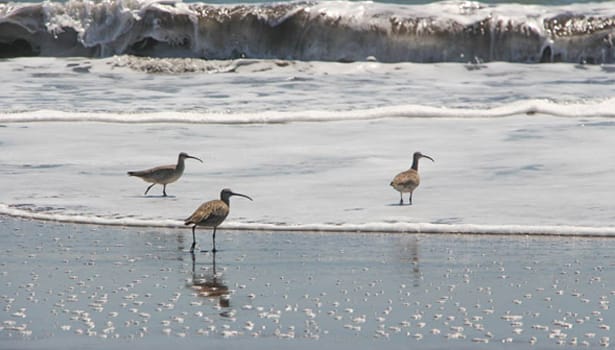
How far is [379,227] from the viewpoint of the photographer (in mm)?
10578

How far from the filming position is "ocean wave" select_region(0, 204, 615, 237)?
10.2m

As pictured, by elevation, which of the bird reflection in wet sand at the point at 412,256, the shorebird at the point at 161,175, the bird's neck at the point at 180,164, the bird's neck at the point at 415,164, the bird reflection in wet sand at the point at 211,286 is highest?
the bird's neck at the point at 415,164

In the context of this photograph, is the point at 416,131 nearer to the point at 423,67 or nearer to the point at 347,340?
the point at 423,67

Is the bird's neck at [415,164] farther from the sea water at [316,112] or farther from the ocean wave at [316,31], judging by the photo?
the ocean wave at [316,31]

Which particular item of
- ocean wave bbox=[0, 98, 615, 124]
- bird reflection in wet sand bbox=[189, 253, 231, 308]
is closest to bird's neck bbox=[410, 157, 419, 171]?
bird reflection in wet sand bbox=[189, 253, 231, 308]

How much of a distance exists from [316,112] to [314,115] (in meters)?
0.18

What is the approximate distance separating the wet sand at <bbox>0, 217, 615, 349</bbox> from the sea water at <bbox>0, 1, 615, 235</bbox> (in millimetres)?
612

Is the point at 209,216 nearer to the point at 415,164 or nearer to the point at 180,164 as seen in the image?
the point at 180,164

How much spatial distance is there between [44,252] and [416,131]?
6584 millimetres

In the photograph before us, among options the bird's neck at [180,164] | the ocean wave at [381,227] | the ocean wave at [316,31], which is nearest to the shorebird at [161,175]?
the bird's neck at [180,164]

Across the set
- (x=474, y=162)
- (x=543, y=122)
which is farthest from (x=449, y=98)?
(x=474, y=162)

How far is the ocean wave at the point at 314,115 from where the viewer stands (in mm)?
16406

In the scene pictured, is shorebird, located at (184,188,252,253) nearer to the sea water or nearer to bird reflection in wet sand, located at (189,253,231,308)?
the sea water

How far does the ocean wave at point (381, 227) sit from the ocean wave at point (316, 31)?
11.7 meters
